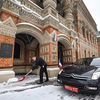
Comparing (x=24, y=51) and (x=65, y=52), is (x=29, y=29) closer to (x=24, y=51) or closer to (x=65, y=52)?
(x=24, y=51)

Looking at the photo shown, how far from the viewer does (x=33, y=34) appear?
9062 millimetres

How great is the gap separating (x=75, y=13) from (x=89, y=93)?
561 inches

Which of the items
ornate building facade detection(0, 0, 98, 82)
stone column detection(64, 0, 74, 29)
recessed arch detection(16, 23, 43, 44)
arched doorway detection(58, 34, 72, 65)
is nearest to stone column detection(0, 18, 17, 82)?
ornate building facade detection(0, 0, 98, 82)

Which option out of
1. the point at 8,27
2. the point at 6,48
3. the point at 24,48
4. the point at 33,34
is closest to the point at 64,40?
the point at 24,48

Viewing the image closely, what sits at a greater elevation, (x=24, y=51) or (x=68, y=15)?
(x=68, y=15)

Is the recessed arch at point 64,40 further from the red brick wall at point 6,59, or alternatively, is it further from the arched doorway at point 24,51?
the red brick wall at point 6,59

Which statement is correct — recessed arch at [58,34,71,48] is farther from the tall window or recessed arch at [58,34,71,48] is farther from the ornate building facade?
the tall window

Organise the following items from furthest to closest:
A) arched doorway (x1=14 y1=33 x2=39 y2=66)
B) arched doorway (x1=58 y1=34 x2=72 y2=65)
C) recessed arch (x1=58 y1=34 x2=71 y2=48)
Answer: arched doorway (x1=58 y1=34 x2=72 y2=65)
recessed arch (x1=58 y1=34 x2=71 y2=48)
arched doorway (x1=14 y1=33 x2=39 y2=66)

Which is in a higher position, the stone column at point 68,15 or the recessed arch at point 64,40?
the stone column at point 68,15

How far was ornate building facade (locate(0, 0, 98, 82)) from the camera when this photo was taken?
258 inches

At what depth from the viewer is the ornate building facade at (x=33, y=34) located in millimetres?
6562

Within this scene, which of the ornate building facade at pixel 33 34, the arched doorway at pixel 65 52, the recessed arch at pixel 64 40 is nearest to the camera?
the ornate building facade at pixel 33 34

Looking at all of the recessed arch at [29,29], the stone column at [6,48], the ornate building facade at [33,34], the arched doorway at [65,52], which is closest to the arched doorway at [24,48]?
the ornate building facade at [33,34]

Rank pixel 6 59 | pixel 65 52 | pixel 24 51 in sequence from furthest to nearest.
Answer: pixel 65 52 < pixel 24 51 < pixel 6 59
